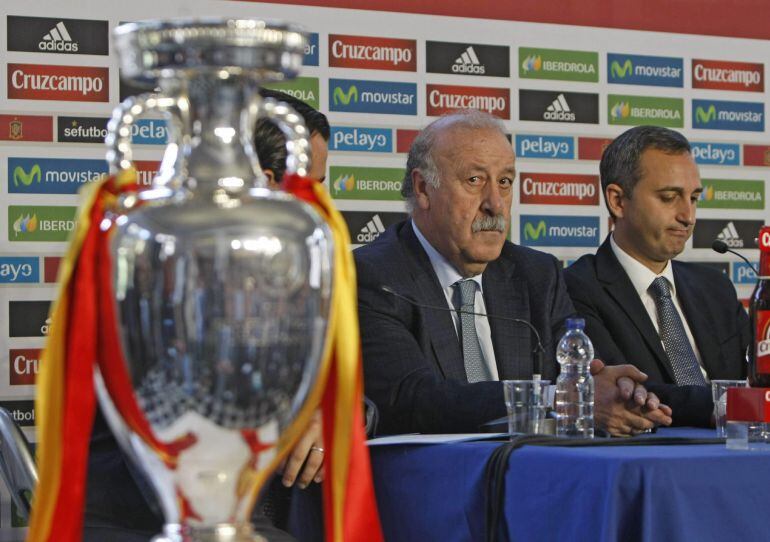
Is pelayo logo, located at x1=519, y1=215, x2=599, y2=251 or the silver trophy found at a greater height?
pelayo logo, located at x1=519, y1=215, x2=599, y2=251

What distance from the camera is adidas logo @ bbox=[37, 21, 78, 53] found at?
455cm

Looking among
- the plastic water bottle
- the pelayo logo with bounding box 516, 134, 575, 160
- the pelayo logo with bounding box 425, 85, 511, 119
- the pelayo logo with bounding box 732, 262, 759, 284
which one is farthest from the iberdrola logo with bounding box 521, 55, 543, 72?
the plastic water bottle

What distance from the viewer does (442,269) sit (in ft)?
10.7

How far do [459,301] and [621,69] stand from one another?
252 centimetres

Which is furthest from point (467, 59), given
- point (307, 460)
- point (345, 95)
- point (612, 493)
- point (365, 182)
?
point (612, 493)

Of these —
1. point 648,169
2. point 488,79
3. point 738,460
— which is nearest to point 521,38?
point 488,79

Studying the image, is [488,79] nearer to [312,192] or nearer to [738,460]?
[738,460]

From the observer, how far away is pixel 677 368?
348cm

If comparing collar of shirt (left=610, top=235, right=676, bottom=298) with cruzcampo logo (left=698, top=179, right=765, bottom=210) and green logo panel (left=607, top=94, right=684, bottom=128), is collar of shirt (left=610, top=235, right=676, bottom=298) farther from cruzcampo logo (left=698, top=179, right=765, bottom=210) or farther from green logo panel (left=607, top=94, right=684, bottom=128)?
cruzcampo logo (left=698, top=179, right=765, bottom=210)

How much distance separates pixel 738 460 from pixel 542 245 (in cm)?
330

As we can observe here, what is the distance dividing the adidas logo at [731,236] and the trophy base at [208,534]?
4708 mm

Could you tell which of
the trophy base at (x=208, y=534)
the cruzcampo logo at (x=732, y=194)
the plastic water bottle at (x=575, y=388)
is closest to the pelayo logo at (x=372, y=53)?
the cruzcampo logo at (x=732, y=194)

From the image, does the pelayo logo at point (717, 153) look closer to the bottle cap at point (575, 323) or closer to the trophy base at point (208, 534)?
the bottle cap at point (575, 323)

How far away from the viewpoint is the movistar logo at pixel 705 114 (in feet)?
18.1
